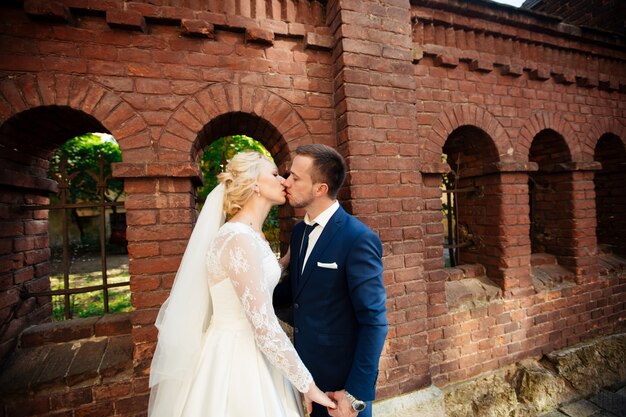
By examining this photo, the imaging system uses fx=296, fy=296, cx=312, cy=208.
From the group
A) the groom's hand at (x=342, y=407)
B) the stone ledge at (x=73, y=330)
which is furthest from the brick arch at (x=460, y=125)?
the stone ledge at (x=73, y=330)

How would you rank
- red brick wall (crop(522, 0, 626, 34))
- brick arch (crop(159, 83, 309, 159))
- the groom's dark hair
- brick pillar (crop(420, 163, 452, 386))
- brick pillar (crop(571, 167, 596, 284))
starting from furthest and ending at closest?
1. red brick wall (crop(522, 0, 626, 34))
2. brick pillar (crop(571, 167, 596, 284))
3. brick pillar (crop(420, 163, 452, 386))
4. brick arch (crop(159, 83, 309, 159))
5. the groom's dark hair

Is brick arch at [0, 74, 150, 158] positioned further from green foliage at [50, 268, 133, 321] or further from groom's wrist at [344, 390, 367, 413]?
green foliage at [50, 268, 133, 321]

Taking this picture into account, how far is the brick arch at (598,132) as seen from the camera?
3633mm

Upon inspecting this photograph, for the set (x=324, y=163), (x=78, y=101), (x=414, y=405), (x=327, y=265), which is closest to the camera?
(x=327, y=265)

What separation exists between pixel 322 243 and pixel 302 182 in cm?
38

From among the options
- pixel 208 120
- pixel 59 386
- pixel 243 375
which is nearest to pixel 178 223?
pixel 208 120

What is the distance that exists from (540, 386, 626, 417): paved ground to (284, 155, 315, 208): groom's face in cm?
346

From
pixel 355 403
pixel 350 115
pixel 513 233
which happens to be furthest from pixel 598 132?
pixel 355 403

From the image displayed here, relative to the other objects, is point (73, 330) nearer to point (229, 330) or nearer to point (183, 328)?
point (183, 328)

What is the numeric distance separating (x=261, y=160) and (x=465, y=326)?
263 centimetres

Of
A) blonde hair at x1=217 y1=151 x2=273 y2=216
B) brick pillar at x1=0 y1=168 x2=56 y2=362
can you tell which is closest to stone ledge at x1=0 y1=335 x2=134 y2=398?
brick pillar at x1=0 y1=168 x2=56 y2=362

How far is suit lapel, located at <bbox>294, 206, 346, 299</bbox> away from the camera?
5.48 feet

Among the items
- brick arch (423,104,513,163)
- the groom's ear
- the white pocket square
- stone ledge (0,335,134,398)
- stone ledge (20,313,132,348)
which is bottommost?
stone ledge (0,335,134,398)

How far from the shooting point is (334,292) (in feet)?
5.34
